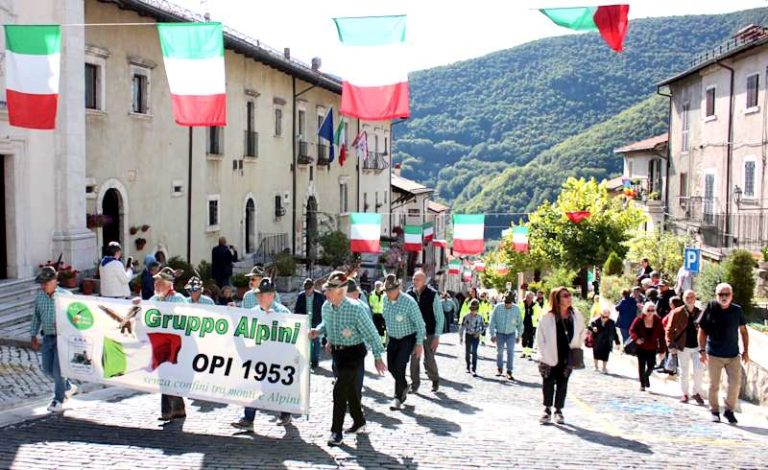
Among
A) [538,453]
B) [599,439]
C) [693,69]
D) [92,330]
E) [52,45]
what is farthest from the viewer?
[693,69]

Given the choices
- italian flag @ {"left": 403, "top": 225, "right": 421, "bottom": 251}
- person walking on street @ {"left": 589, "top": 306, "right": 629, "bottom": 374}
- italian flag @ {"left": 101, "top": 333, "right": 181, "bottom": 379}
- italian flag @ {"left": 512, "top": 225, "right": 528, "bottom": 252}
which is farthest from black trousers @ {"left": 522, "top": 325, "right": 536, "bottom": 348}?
A: italian flag @ {"left": 403, "top": 225, "right": 421, "bottom": 251}

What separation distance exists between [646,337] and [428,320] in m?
3.71

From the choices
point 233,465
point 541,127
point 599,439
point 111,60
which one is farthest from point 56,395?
point 541,127

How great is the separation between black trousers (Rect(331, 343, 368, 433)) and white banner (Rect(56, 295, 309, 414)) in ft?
1.14

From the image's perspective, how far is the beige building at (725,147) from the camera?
2798cm

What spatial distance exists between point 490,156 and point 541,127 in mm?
9613

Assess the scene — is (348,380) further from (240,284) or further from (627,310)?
(240,284)

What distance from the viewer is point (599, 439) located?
907 cm

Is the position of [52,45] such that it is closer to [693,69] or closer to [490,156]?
[693,69]

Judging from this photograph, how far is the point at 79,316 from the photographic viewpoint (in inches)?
384

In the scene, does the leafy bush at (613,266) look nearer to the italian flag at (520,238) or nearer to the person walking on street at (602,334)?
the italian flag at (520,238)

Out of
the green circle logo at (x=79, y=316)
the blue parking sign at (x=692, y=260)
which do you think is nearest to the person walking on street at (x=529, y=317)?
the blue parking sign at (x=692, y=260)

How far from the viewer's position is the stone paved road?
310 inches

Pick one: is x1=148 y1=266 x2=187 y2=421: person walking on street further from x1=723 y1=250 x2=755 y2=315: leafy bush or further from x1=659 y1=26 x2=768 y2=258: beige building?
x1=659 y1=26 x2=768 y2=258: beige building
